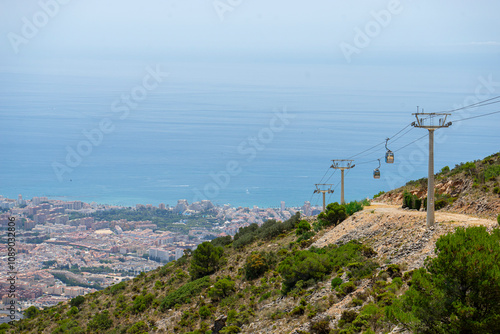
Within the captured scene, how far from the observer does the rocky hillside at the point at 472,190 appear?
2359cm

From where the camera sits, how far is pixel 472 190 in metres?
26.2

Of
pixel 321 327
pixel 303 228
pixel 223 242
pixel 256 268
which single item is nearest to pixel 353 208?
pixel 303 228

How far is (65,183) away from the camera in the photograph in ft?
610

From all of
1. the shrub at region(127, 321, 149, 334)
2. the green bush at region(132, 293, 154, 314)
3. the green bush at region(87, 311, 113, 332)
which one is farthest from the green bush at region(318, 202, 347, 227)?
the green bush at region(87, 311, 113, 332)

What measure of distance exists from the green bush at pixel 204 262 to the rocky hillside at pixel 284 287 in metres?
0.20

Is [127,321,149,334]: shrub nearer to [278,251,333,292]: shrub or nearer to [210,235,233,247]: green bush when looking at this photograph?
[278,251,333,292]: shrub

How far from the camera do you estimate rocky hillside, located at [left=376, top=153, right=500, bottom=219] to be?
23.6m

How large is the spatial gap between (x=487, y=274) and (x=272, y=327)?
9.92 m

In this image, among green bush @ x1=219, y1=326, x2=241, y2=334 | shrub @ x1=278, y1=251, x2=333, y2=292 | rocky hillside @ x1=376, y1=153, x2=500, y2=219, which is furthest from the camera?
rocky hillside @ x1=376, y1=153, x2=500, y2=219

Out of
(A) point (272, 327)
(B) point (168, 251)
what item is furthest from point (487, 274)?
(B) point (168, 251)

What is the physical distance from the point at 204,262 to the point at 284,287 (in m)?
10.9

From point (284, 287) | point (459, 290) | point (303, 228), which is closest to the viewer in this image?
point (459, 290)

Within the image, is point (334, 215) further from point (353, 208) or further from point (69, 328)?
point (69, 328)

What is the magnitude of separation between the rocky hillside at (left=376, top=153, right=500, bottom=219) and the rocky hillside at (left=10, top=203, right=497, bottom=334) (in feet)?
3.99
